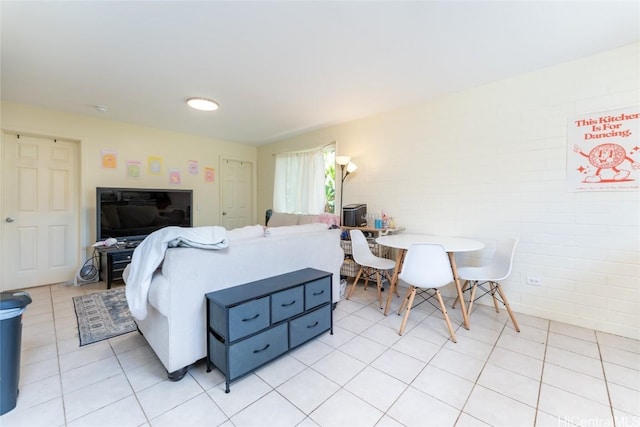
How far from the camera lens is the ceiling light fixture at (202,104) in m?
3.21

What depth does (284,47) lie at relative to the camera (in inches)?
86.0

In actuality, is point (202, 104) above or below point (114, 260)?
above

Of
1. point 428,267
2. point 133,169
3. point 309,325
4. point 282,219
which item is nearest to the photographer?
point 309,325

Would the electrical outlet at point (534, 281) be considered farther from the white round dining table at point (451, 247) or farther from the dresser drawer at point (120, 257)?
the dresser drawer at point (120, 257)

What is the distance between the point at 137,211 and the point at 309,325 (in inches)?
131

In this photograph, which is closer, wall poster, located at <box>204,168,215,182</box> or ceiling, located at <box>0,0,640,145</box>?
ceiling, located at <box>0,0,640,145</box>

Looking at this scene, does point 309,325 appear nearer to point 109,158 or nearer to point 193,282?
point 193,282

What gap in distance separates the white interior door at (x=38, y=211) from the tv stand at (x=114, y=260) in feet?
Result: 2.41

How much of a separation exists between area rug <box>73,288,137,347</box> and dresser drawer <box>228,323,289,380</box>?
53.1 inches

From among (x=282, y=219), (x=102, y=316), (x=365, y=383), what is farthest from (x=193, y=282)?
(x=282, y=219)

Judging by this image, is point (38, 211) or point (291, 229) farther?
point (38, 211)

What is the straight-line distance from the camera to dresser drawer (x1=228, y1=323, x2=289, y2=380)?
5.25ft

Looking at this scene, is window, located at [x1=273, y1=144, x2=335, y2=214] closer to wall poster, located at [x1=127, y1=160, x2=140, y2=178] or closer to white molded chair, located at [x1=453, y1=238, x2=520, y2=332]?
wall poster, located at [x1=127, y1=160, x2=140, y2=178]

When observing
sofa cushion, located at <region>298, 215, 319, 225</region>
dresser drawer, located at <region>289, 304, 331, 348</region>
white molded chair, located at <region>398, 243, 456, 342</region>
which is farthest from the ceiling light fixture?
white molded chair, located at <region>398, 243, 456, 342</region>
